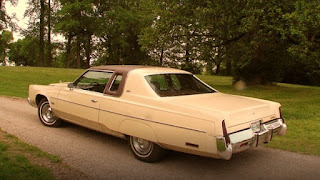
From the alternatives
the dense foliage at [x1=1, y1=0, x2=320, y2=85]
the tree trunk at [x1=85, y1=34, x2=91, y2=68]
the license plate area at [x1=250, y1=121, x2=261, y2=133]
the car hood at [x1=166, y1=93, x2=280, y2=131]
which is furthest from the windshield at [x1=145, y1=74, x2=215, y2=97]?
the tree trunk at [x1=85, y1=34, x2=91, y2=68]

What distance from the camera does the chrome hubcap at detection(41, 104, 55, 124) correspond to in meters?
7.01

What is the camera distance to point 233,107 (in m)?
4.56

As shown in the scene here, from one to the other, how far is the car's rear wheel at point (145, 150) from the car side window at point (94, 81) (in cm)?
125

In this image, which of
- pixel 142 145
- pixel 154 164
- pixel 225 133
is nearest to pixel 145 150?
pixel 142 145

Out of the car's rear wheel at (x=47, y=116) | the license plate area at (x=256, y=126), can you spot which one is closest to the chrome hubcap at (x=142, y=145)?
the license plate area at (x=256, y=126)

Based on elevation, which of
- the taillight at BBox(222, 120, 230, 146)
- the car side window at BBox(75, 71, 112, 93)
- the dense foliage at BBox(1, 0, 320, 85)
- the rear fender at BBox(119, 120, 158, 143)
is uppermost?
the dense foliage at BBox(1, 0, 320, 85)

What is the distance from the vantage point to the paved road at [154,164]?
14.6ft

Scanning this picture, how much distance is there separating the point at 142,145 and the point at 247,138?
1677mm

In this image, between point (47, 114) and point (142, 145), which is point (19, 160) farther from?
point (47, 114)

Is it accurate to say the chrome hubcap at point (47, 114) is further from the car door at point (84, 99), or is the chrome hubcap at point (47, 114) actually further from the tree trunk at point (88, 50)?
the tree trunk at point (88, 50)

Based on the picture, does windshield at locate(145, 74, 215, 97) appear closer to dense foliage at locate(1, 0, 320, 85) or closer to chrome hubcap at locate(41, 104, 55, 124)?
chrome hubcap at locate(41, 104, 55, 124)

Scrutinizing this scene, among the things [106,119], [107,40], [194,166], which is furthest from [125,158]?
[107,40]

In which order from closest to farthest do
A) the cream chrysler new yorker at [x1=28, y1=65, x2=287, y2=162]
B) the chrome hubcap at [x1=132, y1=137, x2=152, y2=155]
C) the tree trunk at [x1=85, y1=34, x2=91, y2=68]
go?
1. the cream chrysler new yorker at [x1=28, y1=65, x2=287, y2=162]
2. the chrome hubcap at [x1=132, y1=137, x2=152, y2=155]
3. the tree trunk at [x1=85, y1=34, x2=91, y2=68]

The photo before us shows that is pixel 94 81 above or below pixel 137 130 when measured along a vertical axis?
above
